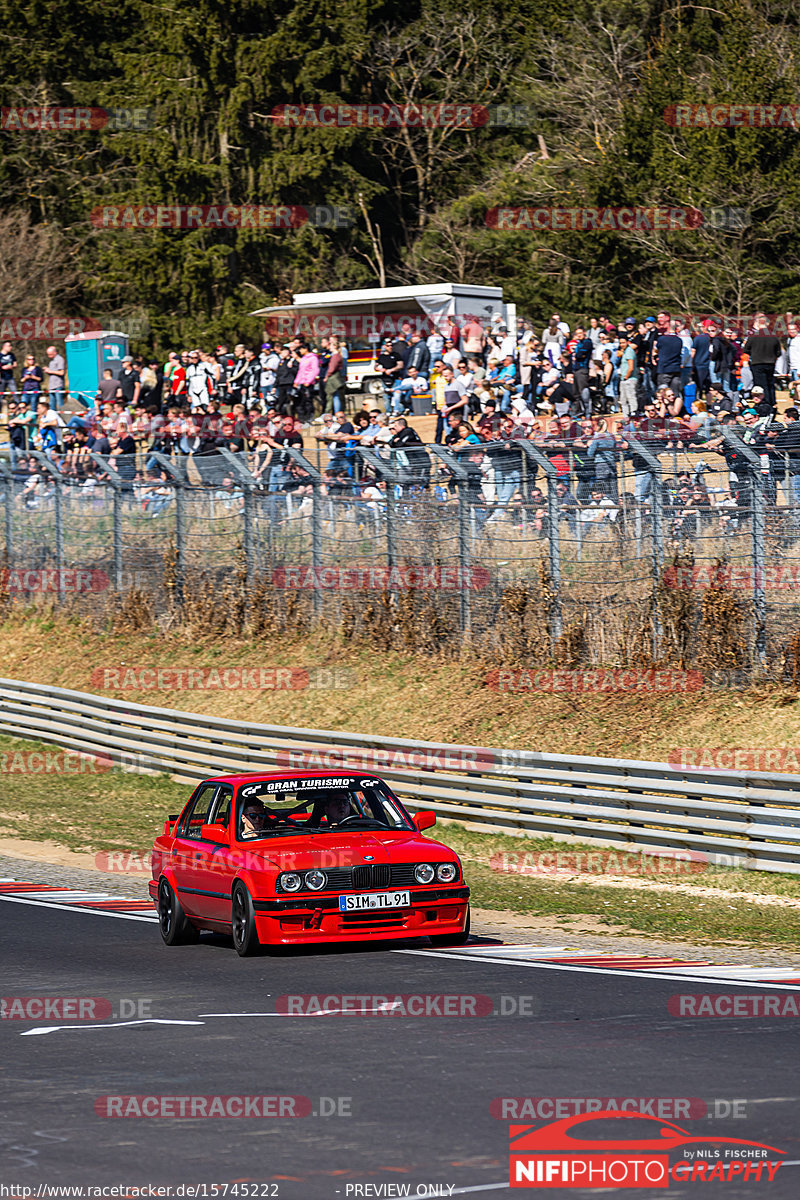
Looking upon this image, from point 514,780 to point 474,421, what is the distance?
420 inches

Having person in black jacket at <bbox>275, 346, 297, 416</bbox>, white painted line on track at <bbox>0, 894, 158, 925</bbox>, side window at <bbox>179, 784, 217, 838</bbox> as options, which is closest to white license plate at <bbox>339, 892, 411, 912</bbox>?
side window at <bbox>179, 784, 217, 838</bbox>

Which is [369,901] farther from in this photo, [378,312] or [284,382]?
[378,312]

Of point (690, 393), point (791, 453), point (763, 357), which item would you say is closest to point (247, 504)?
point (690, 393)

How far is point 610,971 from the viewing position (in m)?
11.4

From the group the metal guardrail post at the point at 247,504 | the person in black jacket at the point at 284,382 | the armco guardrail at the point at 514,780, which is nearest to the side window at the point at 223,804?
the armco guardrail at the point at 514,780

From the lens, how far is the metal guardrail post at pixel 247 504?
2688 centimetres

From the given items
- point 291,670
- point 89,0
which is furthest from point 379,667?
point 89,0

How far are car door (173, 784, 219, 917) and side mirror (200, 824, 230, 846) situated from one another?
51 millimetres

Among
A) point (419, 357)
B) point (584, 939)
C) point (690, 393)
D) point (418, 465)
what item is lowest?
point (584, 939)

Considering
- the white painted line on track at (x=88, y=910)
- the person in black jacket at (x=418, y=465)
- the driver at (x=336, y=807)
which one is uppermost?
the person in black jacket at (x=418, y=465)

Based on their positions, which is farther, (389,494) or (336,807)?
(389,494)

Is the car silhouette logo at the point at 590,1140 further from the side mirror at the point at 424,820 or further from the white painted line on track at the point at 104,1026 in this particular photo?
the side mirror at the point at 424,820

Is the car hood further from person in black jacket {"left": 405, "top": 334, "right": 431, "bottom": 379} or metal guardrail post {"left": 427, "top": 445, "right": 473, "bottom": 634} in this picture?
person in black jacket {"left": 405, "top": 334, "right": 431, "bottom": 379}

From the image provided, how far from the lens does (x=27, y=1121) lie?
7344 mm
